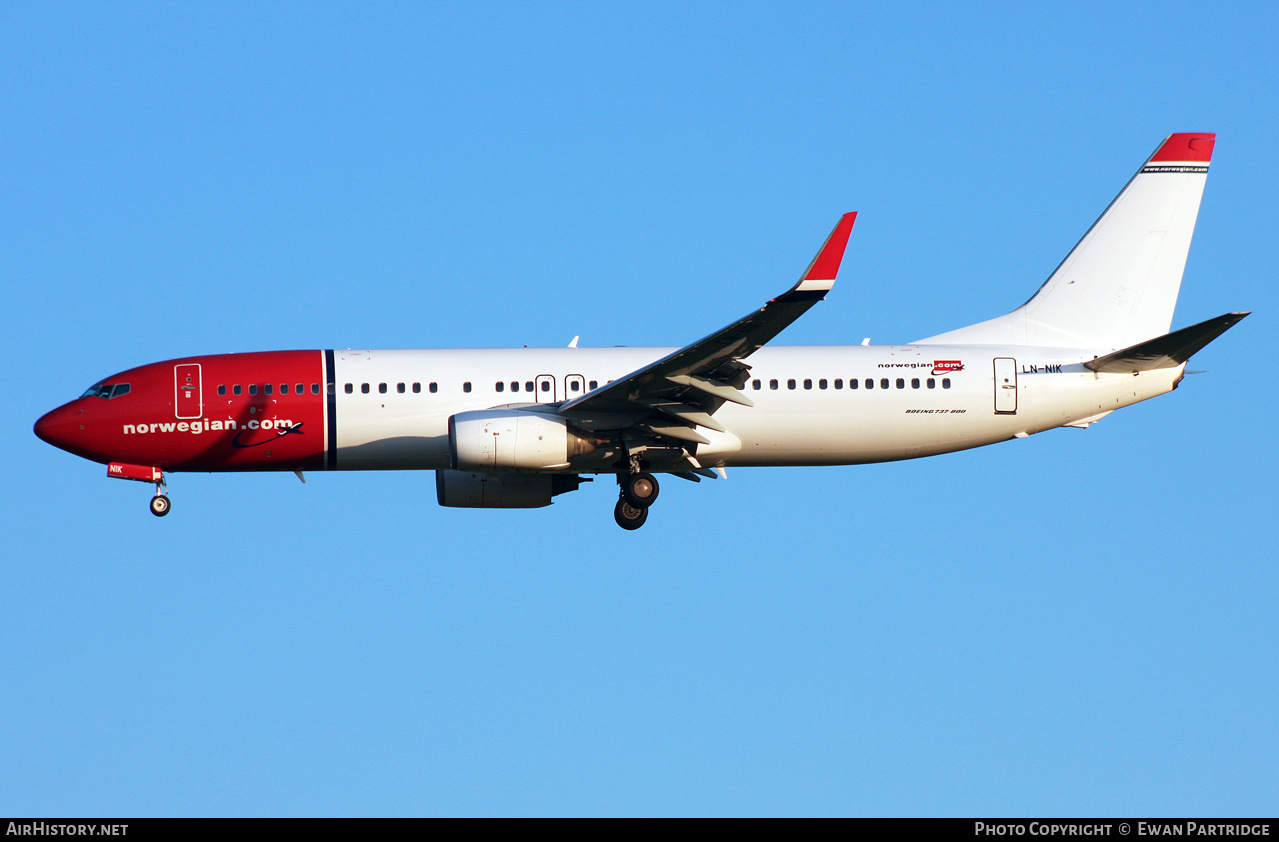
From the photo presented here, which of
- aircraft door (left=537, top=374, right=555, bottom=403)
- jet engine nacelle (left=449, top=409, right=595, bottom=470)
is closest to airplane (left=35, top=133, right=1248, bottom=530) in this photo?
aircraft door (left=537, top=374, right=555, bottom=403)

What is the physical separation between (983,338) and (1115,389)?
9.96 feet

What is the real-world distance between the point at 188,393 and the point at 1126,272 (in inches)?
807

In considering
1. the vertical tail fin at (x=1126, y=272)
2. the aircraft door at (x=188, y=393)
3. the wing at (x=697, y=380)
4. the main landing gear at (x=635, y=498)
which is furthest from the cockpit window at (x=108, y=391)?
the vertical tail fin at (x=1126, y=272)

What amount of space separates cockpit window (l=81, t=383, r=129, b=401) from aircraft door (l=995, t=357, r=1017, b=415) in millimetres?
18102

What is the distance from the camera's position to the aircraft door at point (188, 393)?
29406mm

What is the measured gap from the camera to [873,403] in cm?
2939

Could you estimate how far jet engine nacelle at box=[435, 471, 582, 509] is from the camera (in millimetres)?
30781

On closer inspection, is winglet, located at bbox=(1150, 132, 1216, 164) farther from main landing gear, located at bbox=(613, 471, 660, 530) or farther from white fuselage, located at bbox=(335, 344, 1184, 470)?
main landing gear, located at bbox=(613, 471, 660, 530)

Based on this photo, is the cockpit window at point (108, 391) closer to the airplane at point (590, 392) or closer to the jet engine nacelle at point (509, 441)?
the airplane at point (590, 392)

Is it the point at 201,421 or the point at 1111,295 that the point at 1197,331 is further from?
the point at 201,421

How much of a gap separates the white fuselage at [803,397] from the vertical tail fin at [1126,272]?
4.22 feet

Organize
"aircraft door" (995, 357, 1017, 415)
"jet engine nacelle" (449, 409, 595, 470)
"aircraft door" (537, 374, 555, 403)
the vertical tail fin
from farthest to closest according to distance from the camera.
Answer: the vertical tail fin, "aircraft door" (995, 357, 1017, 415), "aircraft door" (537, 374, 555, 403), "jet engine nacelle" (449, 409, 595, 470)
